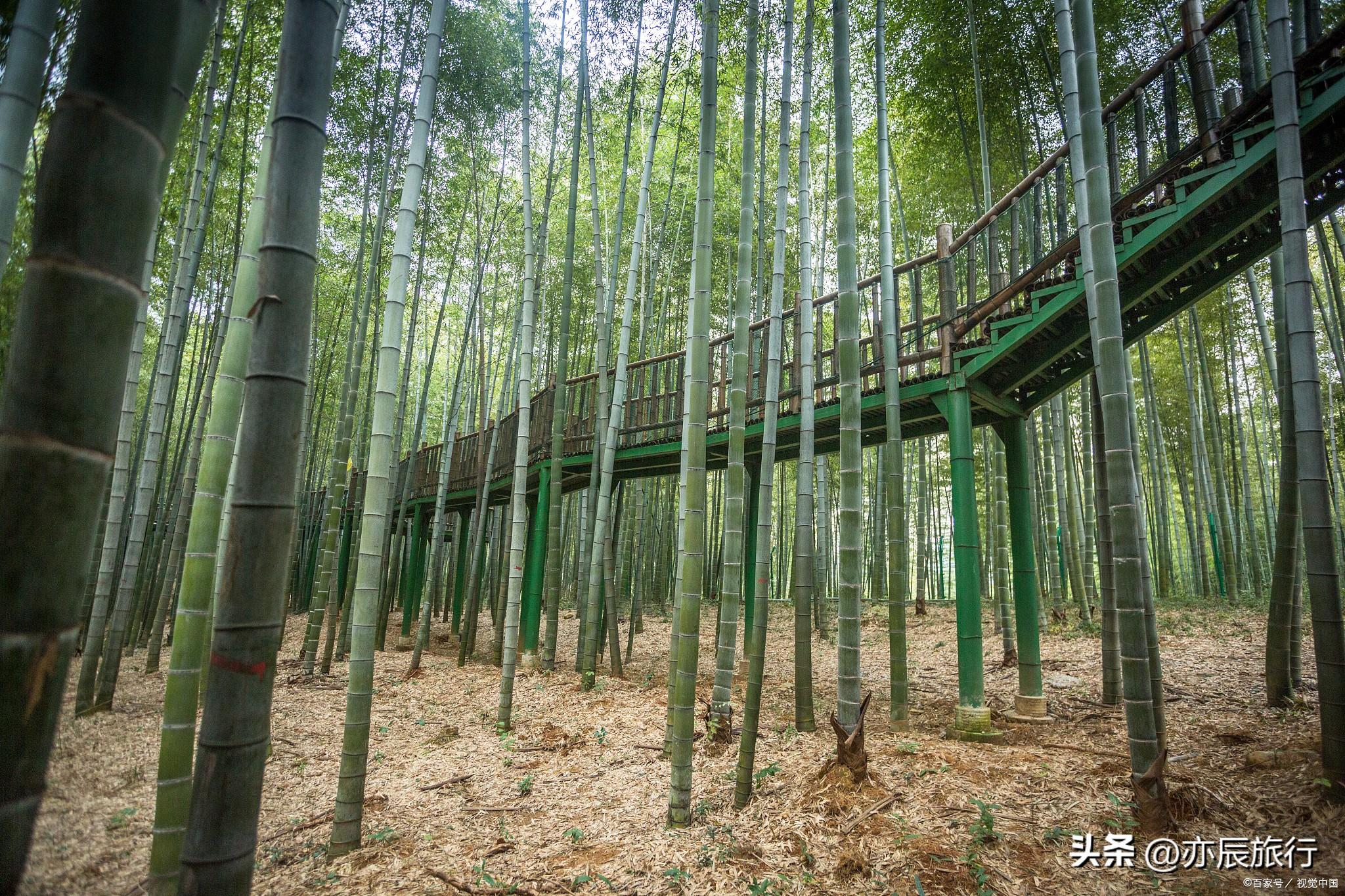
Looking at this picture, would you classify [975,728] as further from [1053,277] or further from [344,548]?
[344,548]

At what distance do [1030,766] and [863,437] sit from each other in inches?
130

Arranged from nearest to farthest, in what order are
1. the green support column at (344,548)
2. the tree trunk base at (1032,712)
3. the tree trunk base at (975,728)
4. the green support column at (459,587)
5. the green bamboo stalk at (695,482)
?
the green bamboo stalk at (695,482), the tree trunk base at (975,728), the tree trunk base at (1032,712), the green support column at (459,587), the green support column at (344,548)

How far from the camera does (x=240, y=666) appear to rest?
1.05 metres

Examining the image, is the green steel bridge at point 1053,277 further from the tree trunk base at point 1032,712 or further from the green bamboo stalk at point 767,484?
the green bamboo stalk at point 767,484

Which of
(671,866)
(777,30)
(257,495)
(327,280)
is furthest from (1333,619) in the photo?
(327,280)

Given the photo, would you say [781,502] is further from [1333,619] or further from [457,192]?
[1333,619]

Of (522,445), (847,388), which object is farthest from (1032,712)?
(522,445)

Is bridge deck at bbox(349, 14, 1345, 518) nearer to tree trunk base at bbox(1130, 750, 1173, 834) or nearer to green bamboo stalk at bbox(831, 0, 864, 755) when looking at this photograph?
green bamboo stalk at bbox(831, 0, 864, 755)

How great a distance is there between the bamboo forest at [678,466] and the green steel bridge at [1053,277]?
3 centimetres

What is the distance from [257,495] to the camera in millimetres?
1074

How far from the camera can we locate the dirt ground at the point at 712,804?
2.33 m

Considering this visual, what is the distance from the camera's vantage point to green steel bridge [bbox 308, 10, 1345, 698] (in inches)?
126

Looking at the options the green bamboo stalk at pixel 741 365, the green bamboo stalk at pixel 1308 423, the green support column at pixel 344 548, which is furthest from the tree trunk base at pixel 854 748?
the green support column at pixel 344 548

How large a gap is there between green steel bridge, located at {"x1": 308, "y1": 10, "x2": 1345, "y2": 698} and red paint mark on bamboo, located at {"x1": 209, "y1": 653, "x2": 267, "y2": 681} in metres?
4.05
